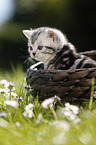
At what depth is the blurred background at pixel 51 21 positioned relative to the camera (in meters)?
3.78

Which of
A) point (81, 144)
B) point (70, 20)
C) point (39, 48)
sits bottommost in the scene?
point (81, 144)

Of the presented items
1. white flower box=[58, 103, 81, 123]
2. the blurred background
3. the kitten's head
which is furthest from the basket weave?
the blurred background

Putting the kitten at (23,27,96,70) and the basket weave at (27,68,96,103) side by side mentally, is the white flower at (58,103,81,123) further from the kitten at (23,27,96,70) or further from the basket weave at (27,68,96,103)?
the kitten at (23,27,96,70)

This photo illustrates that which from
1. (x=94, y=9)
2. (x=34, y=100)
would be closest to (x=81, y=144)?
(x=34, y=100)

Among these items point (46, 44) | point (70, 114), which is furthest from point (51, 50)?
point (70, 114)

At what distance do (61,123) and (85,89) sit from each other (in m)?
0.53

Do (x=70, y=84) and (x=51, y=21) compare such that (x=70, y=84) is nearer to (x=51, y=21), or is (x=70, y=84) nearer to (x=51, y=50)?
(x=51, y=50)

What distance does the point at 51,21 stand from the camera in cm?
412

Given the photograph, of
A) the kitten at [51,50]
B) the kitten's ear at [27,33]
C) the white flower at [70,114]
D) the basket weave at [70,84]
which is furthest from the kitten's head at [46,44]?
the white flower at [70,114]

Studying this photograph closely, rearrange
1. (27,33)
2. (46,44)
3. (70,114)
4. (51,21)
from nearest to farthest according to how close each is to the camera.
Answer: (70,114)
(46,44)
(27,33)
(51,21)

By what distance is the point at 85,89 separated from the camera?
1.20m

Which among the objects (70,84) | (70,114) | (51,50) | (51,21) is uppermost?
(51,21)

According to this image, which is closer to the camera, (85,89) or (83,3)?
(85,89)

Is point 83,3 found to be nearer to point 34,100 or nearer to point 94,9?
point 94,9
